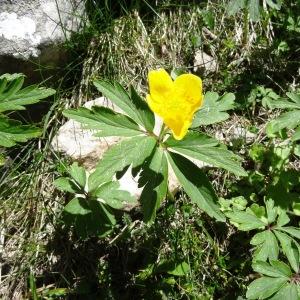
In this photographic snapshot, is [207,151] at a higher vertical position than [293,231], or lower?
higher

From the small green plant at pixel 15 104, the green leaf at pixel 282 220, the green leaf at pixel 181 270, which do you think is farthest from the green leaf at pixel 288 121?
the small green plant at pixel 15 104

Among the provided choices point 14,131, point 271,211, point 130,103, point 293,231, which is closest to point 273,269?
point 293,231

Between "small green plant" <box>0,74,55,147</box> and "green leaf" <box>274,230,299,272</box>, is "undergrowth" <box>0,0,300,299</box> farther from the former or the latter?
"small green plant" <box>0,74,55,147</box>

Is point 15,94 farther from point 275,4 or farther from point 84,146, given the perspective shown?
point 275,4

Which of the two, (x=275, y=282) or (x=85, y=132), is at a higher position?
(x=85, y=132)

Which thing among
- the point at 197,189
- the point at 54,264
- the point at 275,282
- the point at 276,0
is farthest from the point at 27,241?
the point at 276,0

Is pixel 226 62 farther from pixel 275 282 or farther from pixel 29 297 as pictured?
pixel 29 297
